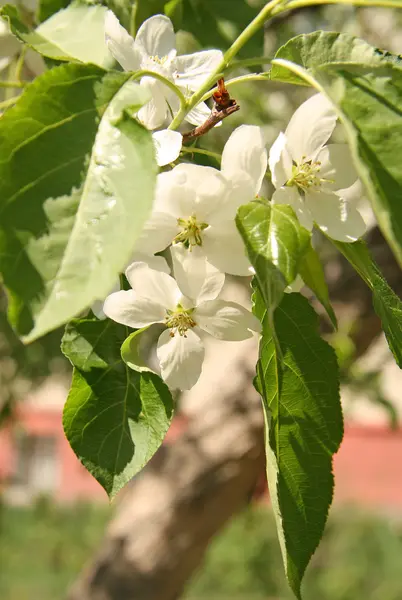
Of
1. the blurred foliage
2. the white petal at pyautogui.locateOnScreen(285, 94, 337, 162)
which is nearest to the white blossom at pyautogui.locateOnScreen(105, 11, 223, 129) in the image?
the white petal at pyautogui.locateOnScreen(285, 94, 337, 162)

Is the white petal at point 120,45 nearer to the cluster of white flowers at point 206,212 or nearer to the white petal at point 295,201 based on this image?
the cluster of white flowers at point 206,212

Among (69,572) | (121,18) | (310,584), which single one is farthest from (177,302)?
(69,572)

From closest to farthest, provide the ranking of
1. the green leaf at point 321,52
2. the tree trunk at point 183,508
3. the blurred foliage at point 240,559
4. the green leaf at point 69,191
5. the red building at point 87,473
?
the green leaf at point 69,191 < the green leaf at point 321,52 < the tree trunk at point 183,508 < the blurred foliage at point 240,559 < the red building at point 87,473

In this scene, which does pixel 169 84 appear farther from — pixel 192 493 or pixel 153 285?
pixel 192 493

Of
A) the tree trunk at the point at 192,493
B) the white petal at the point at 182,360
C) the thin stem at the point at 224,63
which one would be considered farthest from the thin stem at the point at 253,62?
the tree trunk at the point at 192,493

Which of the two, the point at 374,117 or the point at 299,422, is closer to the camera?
the point at 374,117

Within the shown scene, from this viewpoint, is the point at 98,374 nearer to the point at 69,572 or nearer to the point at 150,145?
the point at 150,145

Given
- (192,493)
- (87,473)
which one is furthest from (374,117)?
(87,473)
